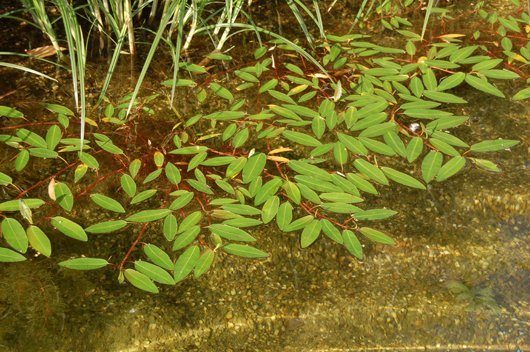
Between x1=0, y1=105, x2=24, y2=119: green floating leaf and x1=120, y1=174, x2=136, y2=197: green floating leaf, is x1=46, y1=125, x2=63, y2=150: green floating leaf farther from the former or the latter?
x1=120, y1=174, x2=136, y2=197: green floating leaf

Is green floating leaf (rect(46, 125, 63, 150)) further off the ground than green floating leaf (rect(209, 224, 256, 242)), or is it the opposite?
green floating leaf (rect(46, 125, 63, 150))

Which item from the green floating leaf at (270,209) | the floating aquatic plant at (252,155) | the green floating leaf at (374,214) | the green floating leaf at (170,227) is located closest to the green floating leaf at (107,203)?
the floating aquatic plant at (252,155)

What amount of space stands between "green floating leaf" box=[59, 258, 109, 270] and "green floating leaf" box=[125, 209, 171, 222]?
0.47ft

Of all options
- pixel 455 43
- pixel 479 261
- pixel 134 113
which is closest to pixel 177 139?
pixel 134 113

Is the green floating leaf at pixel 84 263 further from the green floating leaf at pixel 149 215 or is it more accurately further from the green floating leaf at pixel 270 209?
the green floating leaf at pixel 270 209

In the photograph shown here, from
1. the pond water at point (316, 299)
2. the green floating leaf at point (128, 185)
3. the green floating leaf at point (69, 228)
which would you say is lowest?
the pond water at point (316, 299)

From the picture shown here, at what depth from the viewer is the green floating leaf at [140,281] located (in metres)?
1.49

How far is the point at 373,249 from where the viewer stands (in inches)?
63.7

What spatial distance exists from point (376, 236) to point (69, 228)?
708 mm

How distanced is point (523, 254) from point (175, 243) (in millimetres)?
803

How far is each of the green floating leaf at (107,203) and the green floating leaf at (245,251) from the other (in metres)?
0.27

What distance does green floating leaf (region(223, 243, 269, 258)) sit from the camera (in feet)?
5.20

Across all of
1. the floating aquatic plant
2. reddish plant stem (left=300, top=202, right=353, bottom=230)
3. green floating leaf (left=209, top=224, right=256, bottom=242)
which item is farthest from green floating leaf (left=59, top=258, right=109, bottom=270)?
reddish plant stem (left=300, top=202, right=353, bottom=230)

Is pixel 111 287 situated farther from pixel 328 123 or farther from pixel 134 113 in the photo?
pixel 328 123
